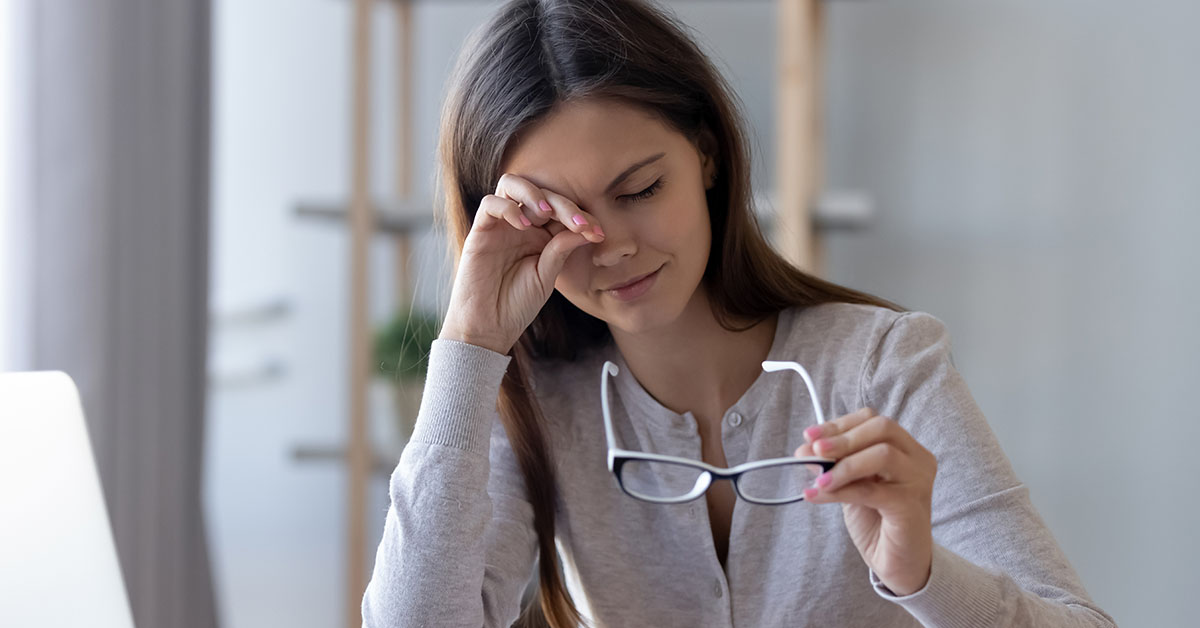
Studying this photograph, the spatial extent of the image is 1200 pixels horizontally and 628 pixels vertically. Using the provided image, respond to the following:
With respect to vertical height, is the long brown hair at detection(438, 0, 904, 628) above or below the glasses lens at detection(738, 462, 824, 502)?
above

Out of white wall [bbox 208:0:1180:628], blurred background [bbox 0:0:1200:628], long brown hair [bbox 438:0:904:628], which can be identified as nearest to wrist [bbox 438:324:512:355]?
long brown hair [bbox 438:0:904:628]

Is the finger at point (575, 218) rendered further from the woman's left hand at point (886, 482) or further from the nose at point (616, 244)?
the woman's left hand at point (886, 482)

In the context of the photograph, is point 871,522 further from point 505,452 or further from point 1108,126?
point 1108,126

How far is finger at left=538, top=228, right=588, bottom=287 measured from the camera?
1057 mm

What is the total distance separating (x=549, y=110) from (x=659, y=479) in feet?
1.33

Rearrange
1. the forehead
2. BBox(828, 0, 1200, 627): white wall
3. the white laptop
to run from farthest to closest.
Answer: BBox(828, 0, 1200, 627): white wall, the forehead, the white laptop

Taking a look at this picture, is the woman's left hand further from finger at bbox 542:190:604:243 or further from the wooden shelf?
the wooden shelf

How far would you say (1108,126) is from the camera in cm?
208

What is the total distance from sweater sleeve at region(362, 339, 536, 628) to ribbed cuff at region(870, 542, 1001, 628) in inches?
14.9

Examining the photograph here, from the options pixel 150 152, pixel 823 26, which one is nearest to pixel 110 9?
pixel 150 152

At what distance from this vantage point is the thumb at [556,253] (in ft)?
3.46

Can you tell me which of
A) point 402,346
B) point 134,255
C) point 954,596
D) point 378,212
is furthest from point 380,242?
point 954,596

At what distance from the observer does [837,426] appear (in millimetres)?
781

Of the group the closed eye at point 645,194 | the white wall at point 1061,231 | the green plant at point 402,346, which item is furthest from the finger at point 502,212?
the white wall at point 1061,231
